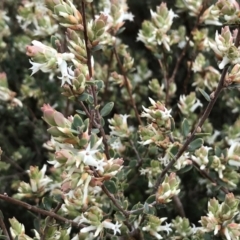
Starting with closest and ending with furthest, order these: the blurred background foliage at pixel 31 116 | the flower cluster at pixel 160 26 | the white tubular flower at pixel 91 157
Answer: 1. the white tubular flower at pixel 91 157
2. the flower cluster at pixel 160 26
3. the blurred background foliage at pixel 31 116

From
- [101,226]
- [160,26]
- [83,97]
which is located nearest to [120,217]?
[101,226]

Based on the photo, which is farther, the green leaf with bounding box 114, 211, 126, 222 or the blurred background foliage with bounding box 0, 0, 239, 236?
the blurred background foliage with bounding box 0, 0, 239, 236

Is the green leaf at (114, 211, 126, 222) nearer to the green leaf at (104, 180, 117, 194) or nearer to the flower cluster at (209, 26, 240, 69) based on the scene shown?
the green leaf at (104, 180, 117, 194)

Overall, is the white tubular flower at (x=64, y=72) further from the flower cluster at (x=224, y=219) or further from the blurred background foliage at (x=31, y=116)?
the blurred background foliage at (x=31, y=116)

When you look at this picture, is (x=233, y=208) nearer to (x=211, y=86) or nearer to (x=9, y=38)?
(x=211, y=86)

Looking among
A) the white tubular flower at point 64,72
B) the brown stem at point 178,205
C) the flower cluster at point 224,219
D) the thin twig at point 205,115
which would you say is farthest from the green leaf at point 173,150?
the brown stem at point 178,205

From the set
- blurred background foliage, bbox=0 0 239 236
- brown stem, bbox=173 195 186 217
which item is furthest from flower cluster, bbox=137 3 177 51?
brown stem, bbox=173 195 186 217

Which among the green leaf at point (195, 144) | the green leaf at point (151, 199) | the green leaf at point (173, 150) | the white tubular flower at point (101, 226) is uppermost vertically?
the green leaf at point (195, 144)

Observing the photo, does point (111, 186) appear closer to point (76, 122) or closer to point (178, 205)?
point (76, 122)
